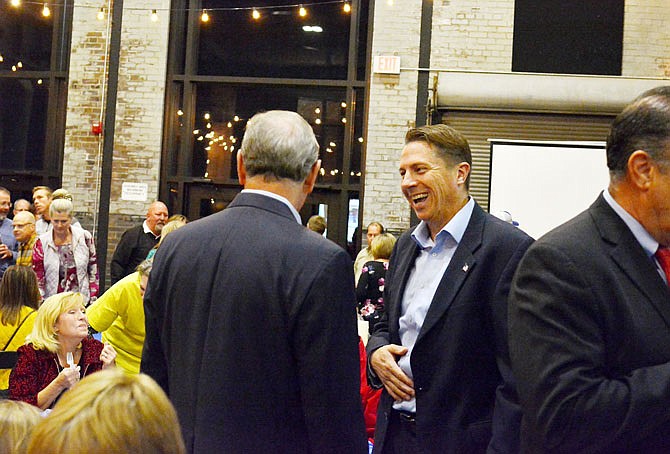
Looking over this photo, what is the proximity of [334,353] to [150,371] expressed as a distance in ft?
2.13

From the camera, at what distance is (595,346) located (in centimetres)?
177

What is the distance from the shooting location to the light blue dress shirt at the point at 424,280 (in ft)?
9.13

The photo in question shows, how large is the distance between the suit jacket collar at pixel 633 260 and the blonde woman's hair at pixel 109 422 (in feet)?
3.55

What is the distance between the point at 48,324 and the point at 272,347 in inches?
106

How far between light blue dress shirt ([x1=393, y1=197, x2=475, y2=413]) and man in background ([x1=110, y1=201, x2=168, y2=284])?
6.34 metres

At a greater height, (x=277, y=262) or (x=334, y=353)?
(x=277, y=262)

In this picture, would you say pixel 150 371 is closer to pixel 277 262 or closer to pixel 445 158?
pixel 277 262

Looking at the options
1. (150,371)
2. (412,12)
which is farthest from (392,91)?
(150,371)

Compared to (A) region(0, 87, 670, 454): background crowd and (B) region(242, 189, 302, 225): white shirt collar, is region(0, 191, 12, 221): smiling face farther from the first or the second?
(B) region(242, 189, 302, 225): white shirt collar

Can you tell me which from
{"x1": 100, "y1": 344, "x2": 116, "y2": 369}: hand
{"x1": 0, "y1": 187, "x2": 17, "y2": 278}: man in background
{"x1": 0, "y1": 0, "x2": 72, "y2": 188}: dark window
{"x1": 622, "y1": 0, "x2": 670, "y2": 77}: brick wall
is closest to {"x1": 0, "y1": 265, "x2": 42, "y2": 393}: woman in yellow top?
{"x1": 100, "y1": 344, "x2": 116, "y2": 369}: hand

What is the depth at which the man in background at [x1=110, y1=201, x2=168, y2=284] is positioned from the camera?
8.84 metres

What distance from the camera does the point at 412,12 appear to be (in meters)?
10.7

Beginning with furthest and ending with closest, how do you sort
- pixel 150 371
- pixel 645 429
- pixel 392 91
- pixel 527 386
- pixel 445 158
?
pixel 392 91, pixel 445 158, pixel 150 371, pixel 527 386, pixel 645 429

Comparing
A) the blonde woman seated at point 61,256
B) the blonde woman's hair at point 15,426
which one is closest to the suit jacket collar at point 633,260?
the blonde woman's hair at point 15,426
